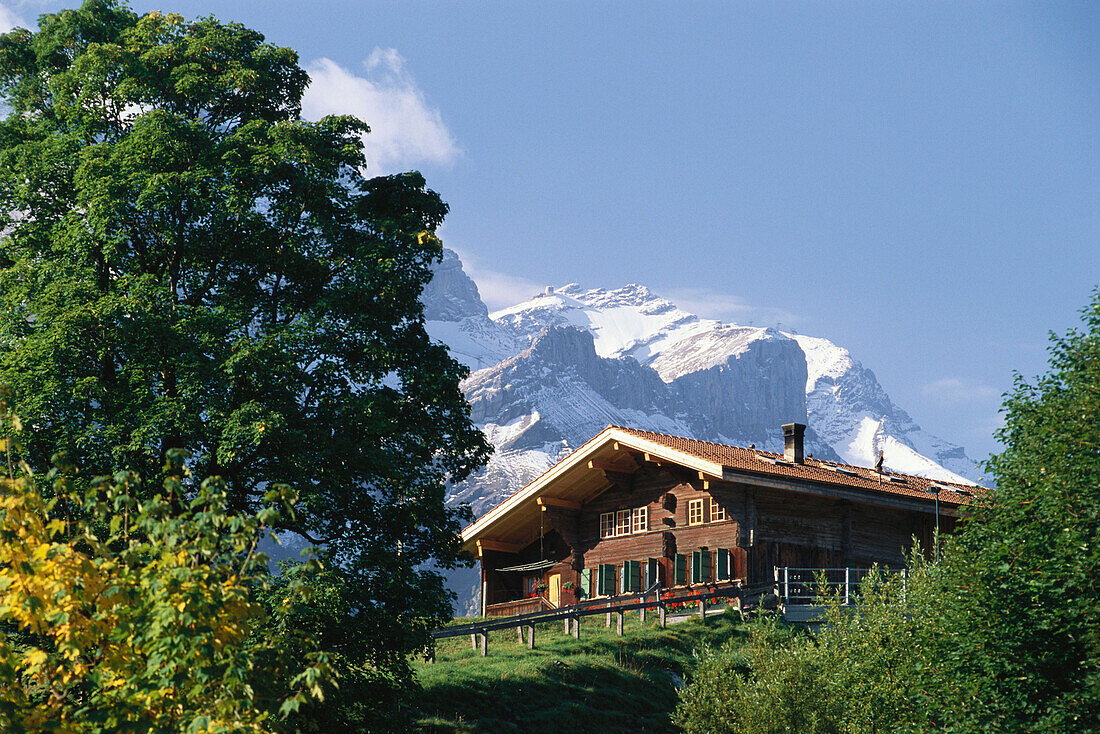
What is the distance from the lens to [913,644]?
15.8m

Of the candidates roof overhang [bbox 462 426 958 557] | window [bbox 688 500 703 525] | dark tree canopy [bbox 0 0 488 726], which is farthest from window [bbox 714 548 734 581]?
dark tree canopy [bbox 0 0 488 726]

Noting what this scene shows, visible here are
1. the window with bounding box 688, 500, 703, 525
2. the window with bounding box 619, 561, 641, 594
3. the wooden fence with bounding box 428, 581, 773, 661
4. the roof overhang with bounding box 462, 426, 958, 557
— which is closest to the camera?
the wooden fence with bounding box 428, 581, 773, 661

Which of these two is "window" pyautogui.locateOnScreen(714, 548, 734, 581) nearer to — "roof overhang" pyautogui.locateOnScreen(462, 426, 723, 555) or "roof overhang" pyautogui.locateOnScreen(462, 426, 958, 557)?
"roof overhang" pyautogui.locateOnScreen(462, 426, 958, 557)

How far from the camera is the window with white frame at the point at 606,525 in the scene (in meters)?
36.4

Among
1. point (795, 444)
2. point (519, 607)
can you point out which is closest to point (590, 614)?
point (519, 607)

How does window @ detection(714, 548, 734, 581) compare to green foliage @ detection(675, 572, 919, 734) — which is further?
window @ detection(714, 548, 734, 581)

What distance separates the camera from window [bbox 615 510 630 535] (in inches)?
1409

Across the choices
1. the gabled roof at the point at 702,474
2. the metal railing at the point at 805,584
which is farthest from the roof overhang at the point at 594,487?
the metal railing at the point at 805,584

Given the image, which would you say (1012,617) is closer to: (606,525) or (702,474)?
(702,474)

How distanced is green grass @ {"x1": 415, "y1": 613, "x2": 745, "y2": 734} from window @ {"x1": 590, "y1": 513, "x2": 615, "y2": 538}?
786 cm

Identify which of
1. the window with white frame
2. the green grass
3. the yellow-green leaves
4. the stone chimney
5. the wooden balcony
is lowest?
the green grass

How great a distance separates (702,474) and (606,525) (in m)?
6.25

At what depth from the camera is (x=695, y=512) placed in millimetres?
33875

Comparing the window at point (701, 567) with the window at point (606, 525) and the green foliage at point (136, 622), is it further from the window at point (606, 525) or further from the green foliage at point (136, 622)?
the green foliage at point (136, 622)
